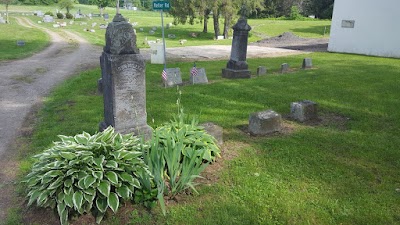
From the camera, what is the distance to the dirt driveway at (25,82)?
5172 mm

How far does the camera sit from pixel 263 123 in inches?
257

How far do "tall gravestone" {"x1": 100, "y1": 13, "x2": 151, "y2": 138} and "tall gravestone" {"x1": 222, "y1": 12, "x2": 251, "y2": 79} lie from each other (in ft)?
25.3

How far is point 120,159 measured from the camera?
4.22 metres

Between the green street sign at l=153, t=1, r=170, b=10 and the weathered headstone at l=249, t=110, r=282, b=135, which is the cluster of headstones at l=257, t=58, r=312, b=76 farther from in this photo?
the weathered headstone at l=249, t=110, r=282, b=135

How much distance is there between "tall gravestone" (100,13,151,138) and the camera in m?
5.31

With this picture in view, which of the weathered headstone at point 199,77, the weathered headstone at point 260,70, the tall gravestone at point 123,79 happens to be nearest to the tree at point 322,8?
the weathered headstone at point 260,70

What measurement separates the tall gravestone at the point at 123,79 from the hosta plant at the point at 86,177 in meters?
1.26

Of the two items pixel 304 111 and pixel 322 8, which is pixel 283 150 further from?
pixel 322 8

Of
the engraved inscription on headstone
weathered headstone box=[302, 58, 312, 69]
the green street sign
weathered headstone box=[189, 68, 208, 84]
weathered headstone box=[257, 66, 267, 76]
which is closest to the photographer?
the green street sign

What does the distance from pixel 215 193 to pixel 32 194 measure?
2.32 meters

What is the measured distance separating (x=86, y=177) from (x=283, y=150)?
3535 millimetres

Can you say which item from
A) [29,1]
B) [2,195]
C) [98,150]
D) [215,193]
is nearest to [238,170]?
[215,193]

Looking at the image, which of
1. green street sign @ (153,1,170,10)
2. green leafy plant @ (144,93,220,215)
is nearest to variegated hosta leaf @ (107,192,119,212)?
green leafy plant @ (144,93,220,215)

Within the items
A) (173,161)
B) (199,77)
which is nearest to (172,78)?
(199,77)
